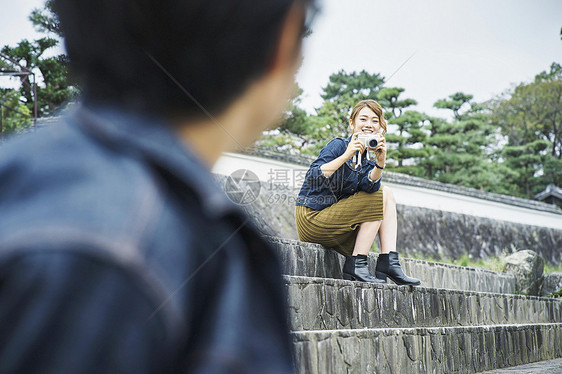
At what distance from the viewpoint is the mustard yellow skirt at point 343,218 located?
12.1 ft

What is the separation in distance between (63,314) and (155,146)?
163 mm

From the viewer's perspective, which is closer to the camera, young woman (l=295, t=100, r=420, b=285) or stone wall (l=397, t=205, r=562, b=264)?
young woman (l=295, t=100, r=420, b=285)

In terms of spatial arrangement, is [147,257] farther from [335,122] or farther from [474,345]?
[335,122]

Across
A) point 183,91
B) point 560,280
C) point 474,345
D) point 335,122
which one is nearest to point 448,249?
point 560,280

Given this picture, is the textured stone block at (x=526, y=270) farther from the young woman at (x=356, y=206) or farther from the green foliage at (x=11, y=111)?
the green foliage at (x=11, y=111)

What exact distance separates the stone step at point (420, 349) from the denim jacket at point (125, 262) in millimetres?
1062

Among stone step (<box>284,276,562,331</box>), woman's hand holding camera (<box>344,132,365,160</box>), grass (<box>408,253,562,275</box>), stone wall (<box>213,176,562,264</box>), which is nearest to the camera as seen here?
stone step (<box>284,276,562,331</box>)

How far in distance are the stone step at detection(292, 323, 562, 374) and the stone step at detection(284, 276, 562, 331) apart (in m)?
0.20

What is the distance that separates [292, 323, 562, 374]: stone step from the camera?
7.65ft

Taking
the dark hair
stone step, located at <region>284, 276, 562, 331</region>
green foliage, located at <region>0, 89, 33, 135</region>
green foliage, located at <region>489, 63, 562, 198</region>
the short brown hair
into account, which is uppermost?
green foliage, located at <region>489, 63, 562, 198</region>

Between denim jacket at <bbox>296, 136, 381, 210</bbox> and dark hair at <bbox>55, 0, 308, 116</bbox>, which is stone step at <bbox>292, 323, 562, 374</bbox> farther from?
dark hair at <bbox>55, 0, 308, 116</bbox>

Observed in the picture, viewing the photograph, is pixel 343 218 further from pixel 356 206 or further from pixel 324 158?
pixel 324 158

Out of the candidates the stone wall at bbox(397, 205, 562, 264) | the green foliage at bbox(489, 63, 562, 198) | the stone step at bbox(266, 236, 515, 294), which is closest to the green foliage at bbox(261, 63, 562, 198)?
the green foliage at bbox(489, 63, 562, 198)

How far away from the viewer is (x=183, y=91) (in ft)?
1.94
